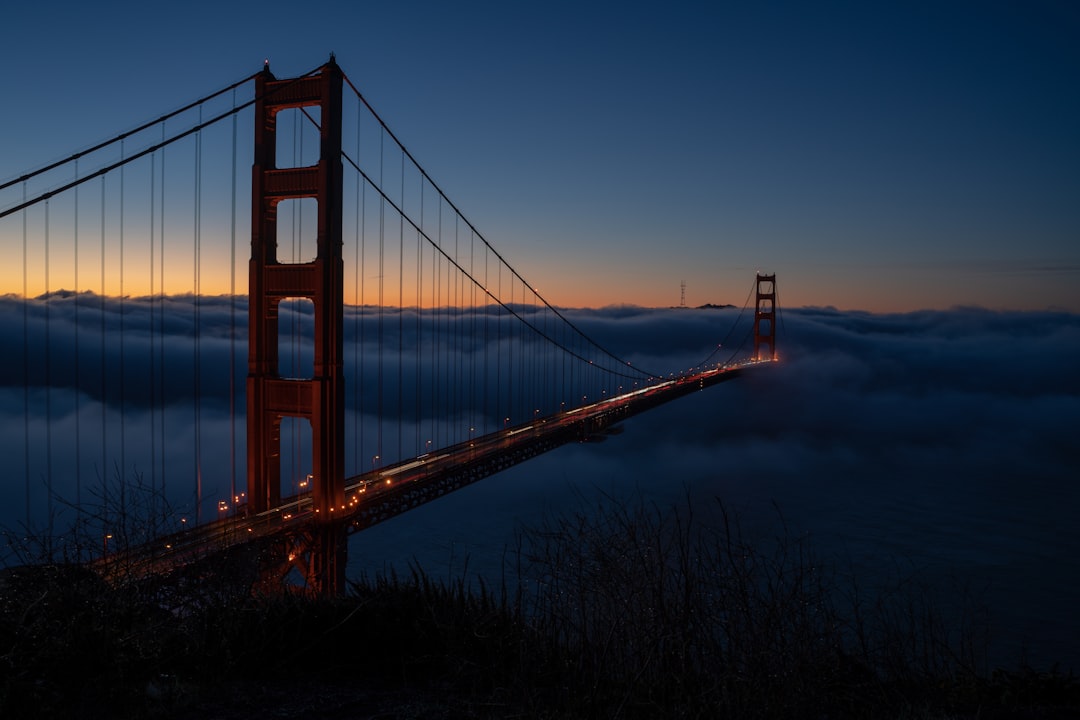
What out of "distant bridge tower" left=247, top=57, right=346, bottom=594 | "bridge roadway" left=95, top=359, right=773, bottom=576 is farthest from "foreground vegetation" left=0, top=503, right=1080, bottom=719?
"distant bridge tower" left=247, top=57, right=346, bottom=594

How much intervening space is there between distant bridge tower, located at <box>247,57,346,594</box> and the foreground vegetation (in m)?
12.3

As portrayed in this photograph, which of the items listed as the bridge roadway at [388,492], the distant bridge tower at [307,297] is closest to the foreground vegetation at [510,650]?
the bridge roadway at [388,492]

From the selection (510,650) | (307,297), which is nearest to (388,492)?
(307,297)

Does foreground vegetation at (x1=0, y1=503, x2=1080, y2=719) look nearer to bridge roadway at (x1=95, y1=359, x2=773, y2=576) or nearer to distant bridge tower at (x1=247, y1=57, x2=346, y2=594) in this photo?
bridge roadway at (x1=95, y1=359, x2=773, y2=576)

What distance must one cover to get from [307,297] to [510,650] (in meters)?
14.5

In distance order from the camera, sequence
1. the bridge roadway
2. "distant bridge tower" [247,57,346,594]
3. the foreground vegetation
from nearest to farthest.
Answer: the foreground vegetation → the bridge roadway → "distant bridge tower" [247,57,346,594]

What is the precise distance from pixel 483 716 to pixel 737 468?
3261 inches

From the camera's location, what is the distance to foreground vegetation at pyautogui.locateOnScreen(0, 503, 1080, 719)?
11.7 ft

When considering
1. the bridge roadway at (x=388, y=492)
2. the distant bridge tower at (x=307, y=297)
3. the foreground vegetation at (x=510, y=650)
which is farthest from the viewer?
the distant bridge tower at (x=307, y=297)

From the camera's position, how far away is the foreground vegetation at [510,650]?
141 inches

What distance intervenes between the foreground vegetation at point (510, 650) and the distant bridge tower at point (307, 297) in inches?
484

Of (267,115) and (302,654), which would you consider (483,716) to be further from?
(267,115)

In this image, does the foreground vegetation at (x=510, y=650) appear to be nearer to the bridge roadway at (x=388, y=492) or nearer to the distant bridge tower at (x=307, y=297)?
the bridge roadway at (x=388, y=492)

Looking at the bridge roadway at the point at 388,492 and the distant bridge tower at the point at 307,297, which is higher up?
the distant bridge tower at the point at 307,297
